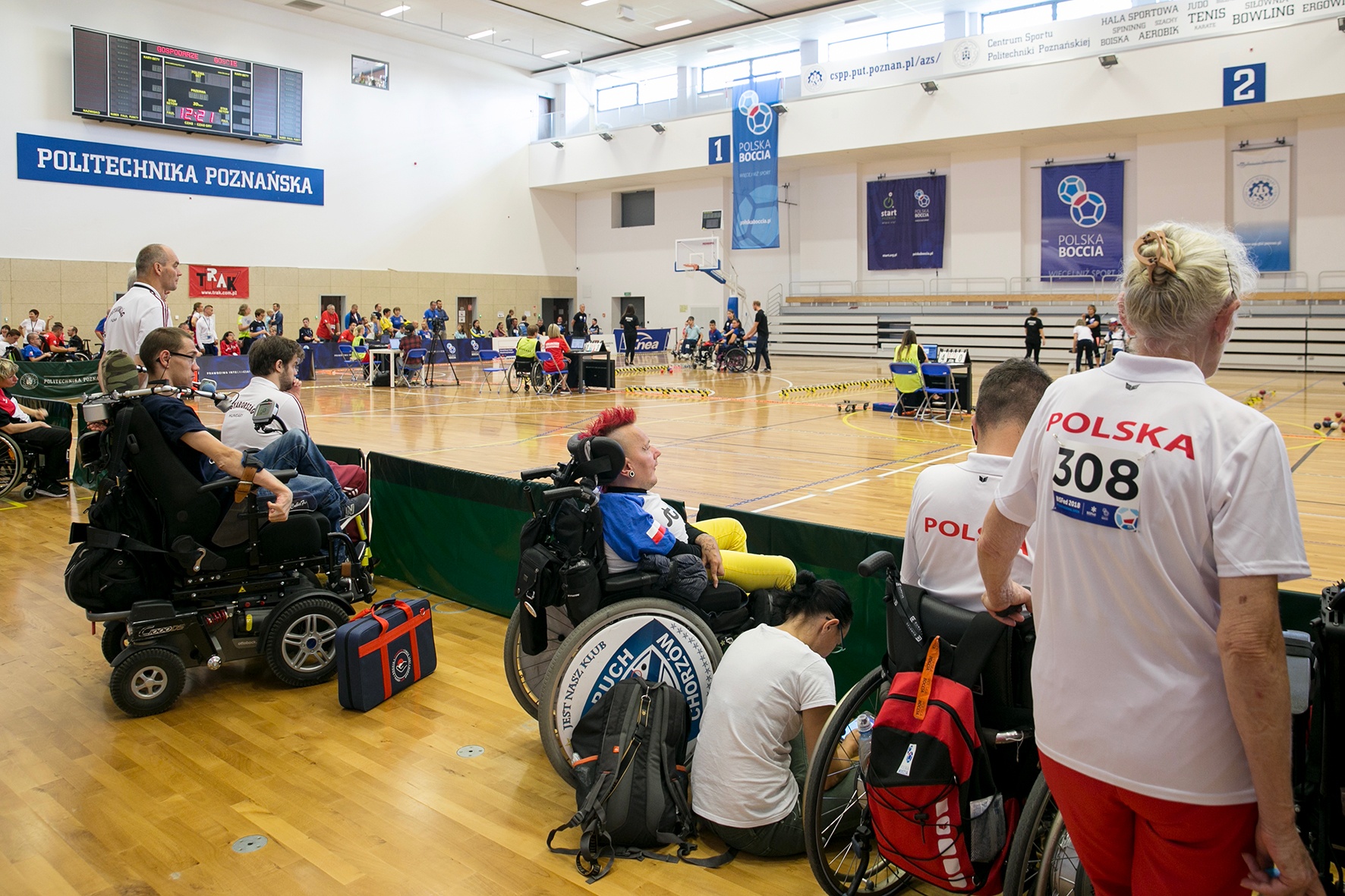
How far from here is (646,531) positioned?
328 centimetres

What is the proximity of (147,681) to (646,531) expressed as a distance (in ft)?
7.21

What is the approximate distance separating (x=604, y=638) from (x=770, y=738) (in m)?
0.64

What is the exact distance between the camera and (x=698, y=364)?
24391 millimetres

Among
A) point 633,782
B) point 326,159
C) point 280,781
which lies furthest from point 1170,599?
point 326,159

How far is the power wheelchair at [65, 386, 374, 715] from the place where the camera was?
3902 millimetres

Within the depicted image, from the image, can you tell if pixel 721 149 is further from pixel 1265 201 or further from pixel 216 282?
pixel 216 282

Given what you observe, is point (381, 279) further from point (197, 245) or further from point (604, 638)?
point (604, 638)

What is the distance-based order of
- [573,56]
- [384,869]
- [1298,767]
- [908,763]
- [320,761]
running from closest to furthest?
[1298,767] < [908,763] < [384,869] < [320,761] < [573,56]

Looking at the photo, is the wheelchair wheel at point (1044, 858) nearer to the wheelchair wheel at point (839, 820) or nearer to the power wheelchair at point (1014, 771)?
the power wheelchair at point (1014, 771)

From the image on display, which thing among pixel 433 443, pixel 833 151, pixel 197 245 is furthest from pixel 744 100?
pixel 433 443

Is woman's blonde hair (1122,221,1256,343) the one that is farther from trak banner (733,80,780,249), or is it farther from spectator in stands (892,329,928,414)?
trak banner (733,80,780,249)

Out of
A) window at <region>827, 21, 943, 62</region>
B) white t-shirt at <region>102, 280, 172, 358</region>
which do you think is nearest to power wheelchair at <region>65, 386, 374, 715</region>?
white t-shirt at <region>102, 280, 172, 358</region>

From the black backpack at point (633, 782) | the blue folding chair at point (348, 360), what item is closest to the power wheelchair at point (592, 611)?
the black backpack at point (633, 782)

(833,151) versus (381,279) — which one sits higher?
(833,151)
